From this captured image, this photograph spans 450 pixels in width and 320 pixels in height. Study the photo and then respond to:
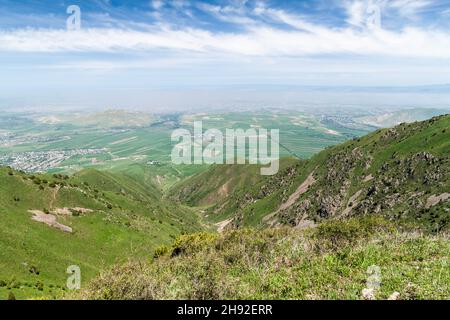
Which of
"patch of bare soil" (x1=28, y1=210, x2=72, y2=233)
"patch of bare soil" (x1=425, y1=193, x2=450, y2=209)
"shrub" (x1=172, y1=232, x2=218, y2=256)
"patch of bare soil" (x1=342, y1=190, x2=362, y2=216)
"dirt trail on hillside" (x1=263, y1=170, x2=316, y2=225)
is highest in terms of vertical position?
"shrub" (x1=172, y1=232, x2=218, y2=256)

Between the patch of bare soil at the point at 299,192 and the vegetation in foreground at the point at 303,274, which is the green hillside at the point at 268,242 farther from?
the patch of bare soil at the point at 299,192

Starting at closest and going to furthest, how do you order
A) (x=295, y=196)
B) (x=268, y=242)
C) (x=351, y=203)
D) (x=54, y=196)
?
(x=268, y=242), (x=54, y=196), (x=351, y=203), (x=295, y=196)

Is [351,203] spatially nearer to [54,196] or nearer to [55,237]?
[54,196]

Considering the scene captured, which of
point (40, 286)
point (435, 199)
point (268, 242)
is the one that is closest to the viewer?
point (268, 242)

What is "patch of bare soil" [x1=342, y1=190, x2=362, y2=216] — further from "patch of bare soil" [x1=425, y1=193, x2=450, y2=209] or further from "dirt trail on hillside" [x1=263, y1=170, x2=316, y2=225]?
"dirt trail on hillside" [x1=263, y1=170, x2=316, y2=225]

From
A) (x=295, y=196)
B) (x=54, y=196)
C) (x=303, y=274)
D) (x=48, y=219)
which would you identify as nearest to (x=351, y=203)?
(x=295, y=196)

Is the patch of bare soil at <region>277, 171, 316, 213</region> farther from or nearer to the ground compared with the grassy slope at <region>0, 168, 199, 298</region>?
nearer to the ground

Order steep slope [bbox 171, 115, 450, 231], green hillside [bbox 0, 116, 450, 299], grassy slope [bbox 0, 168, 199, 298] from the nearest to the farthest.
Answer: green hillside [bbox 0, 116, 450, 299]
grassy slope [bbox 0, 168, 199, 298]
steep slope [bbox 171, 115, 450, 231]

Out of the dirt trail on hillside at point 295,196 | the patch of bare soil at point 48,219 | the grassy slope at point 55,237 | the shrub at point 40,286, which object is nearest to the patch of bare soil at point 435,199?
the grassy slope at point 55,237

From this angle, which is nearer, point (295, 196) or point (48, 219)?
point (48, 219)

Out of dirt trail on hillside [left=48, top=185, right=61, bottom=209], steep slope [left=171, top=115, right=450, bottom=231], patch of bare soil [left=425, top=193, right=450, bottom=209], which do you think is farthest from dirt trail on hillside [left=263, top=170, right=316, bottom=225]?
dirt trail on hillside [left=48, top=185, right=61, bottom=209]
